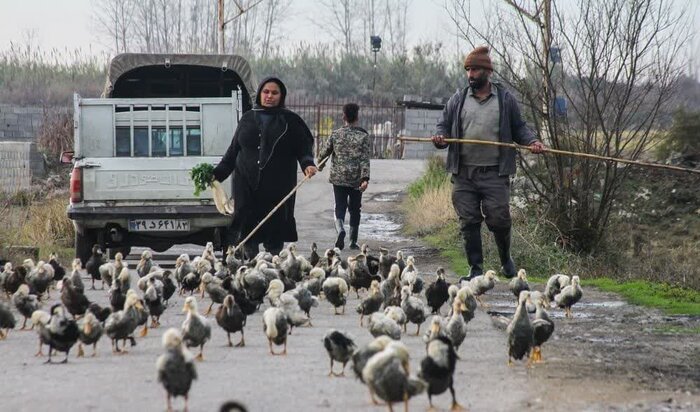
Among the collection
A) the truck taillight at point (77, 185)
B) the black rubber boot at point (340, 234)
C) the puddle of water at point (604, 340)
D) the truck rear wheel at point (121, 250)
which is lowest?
the truck rear wheel at point (121, 250)

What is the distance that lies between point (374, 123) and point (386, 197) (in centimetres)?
2295

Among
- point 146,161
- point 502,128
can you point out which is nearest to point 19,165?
point 146,161

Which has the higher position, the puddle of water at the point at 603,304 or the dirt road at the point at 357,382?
the dirt road at the point at 357,382

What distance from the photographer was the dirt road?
8.39m

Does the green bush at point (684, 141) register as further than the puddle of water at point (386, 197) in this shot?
Yes

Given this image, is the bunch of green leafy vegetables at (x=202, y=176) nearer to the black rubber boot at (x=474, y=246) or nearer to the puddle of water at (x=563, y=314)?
the black rubber boot at (x=474, y=246)

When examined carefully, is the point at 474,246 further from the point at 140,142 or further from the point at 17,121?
the point at 17,121

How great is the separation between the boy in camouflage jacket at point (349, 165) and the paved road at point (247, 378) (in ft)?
24.8

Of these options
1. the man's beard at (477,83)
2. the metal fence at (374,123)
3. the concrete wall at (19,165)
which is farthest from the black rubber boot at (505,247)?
the metal fence at (374,123)

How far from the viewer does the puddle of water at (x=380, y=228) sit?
25.2 meters

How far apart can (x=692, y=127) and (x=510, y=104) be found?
67.0 feet

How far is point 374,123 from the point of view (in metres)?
56.8

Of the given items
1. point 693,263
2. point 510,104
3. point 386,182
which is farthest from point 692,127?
point 510,104

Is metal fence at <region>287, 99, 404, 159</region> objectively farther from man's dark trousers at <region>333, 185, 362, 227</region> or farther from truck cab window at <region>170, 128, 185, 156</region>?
truck cab window at <region>170, 128, 185, 156</region>
